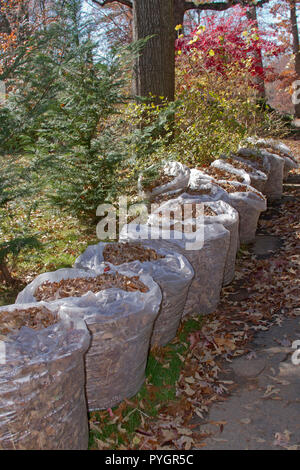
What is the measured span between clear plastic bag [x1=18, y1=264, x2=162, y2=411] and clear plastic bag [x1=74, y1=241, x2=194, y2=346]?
1.13 feet

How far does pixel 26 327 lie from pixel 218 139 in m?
5.85

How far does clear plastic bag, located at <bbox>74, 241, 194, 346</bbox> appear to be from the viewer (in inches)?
118

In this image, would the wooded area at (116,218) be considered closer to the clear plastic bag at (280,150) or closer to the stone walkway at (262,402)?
the stone walkway at (262,402)

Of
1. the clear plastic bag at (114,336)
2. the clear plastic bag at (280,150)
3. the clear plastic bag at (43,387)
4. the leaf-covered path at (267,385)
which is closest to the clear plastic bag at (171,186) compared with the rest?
the leaf-covered path at (267,385)

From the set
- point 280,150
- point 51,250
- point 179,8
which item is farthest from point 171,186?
point 179,8

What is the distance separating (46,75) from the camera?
11.8 feet

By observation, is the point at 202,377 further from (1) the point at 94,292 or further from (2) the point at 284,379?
(1) the point at 94,292

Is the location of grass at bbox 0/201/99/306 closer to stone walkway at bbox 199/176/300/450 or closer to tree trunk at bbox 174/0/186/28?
stone walkway at bbox 199/176/300/450

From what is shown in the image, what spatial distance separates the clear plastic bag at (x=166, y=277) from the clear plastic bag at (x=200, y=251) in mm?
209

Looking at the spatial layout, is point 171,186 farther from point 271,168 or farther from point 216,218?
point 271,168

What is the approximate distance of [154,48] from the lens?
6238 mm

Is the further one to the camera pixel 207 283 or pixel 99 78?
pixel 99 78

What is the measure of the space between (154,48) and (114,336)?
5050 mm
